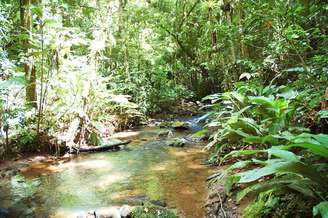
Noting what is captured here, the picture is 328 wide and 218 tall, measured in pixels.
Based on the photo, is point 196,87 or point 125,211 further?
point 196,87

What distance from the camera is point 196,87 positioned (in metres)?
14.0

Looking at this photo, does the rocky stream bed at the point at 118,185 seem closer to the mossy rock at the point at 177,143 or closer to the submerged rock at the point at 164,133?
the mossy rock at the point at 177,143

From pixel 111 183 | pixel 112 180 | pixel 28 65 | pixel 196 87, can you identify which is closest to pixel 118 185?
pixel 111 183

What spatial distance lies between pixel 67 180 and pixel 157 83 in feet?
23.0

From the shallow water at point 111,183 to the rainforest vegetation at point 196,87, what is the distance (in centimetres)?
38

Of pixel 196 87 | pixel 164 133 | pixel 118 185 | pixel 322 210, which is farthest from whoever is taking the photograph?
pixel 196 87

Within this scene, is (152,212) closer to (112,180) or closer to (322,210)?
(112,180)

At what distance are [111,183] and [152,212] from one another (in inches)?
55.7

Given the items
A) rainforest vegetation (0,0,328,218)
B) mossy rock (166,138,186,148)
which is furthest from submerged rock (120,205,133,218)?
mossy rock (166,138,186,148)

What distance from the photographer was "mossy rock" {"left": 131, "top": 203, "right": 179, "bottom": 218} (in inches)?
126

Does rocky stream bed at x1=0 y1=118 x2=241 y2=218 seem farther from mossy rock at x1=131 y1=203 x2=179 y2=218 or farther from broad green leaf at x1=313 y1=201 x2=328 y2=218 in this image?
broad green leaf at x1=313 y1=201 x2=328 y2=218

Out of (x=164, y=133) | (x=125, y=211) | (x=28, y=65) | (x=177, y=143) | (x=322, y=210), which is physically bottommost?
(x=164, y=133)

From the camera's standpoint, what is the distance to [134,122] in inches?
364

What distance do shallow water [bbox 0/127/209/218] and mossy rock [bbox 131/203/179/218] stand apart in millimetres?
177
